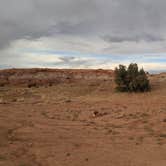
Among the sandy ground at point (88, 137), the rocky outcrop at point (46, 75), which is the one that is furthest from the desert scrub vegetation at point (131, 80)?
the rocky outcrop at point (46, 75)

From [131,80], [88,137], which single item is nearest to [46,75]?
[131,80]

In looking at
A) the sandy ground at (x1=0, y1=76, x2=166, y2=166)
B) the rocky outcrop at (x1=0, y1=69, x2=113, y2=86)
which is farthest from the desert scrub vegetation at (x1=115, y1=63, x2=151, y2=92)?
the rocky outcrop at (x1=0, y1=69, x2=113, y2=86)

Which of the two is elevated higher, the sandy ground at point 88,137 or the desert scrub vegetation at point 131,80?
the desert scrub vegetation at point 131,80

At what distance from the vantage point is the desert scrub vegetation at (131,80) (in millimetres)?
25281

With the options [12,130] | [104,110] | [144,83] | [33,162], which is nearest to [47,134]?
[12,130]

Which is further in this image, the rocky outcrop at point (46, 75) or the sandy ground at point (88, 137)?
the rocky outcrop at point (46, 75)

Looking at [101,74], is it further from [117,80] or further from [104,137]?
[104,137]

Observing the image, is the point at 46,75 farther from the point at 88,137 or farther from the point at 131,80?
the point at 88,137

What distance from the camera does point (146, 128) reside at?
12977 millimetres

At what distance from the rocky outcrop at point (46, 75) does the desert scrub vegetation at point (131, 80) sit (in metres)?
18.4

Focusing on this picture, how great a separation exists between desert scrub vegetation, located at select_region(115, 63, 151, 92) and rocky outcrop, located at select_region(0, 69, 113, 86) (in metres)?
18.4

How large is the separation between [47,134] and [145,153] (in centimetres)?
355

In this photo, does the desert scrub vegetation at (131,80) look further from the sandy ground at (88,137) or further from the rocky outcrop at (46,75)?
the rocky outcrop at (46,75)

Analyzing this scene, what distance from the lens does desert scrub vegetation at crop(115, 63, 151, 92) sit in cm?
2528
